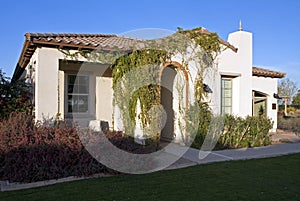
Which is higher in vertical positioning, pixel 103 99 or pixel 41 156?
pixel 103 99

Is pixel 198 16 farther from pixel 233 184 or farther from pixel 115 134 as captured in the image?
pixel 233 184

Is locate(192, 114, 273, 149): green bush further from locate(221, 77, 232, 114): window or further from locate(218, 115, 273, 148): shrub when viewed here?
locate(221, 77, 232, 114): window

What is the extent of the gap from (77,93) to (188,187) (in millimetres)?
8631

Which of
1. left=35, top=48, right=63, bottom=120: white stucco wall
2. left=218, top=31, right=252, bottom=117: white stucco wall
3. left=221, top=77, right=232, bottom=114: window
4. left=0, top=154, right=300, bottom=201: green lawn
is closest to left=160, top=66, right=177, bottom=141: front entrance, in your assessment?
left=221, top=77, right=232, bottom=114: window

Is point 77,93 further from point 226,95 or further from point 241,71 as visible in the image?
point 241,71

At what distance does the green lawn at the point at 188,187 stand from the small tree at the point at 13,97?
584 centimetres

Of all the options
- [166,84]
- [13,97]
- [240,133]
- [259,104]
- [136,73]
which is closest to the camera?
[136,73]

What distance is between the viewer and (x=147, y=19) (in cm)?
1299

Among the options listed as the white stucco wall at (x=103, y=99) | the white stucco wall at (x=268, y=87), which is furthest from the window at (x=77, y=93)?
the white stucco wall at (x=268, y=87)

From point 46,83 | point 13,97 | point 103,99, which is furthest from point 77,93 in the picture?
point 46,83

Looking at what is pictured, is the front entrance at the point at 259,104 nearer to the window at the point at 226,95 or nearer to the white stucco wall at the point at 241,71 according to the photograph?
the white stucco wall at the point at 241,71

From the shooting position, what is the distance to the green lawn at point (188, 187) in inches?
219

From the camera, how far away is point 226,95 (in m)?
13.9

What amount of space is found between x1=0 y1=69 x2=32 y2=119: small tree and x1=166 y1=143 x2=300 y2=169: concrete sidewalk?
613cm
